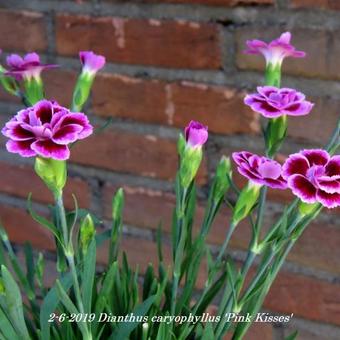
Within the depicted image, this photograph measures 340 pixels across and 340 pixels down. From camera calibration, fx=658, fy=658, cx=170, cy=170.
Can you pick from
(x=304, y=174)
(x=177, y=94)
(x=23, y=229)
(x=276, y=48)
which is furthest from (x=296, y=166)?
(x=23, y=229)

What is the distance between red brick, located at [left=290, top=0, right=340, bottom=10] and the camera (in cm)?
63

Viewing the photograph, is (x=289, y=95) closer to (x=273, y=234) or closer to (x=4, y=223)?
(x=273, y=234)

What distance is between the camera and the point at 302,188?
0.41 m

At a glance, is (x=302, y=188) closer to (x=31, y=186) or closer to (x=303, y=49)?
(x=303, y=49)

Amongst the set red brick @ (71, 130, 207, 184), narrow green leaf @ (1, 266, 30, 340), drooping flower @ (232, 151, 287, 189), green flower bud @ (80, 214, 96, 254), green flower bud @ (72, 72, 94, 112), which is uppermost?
green flower bud @ (72, 72, 94, 112)

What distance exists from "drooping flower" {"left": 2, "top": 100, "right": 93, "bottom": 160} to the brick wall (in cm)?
32

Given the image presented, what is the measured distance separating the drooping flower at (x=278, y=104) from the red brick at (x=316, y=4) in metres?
0.21

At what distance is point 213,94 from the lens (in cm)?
71

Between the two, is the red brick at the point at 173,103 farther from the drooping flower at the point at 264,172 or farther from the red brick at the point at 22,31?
the drooping flower at the point at 264,172

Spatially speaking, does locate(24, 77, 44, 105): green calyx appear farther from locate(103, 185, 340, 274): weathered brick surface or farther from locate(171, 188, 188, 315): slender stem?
locate(103, 185, 340, 274): weathered brick surface

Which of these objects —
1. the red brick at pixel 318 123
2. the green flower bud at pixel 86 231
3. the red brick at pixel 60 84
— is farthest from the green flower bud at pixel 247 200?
the red brick at pixel 60 84

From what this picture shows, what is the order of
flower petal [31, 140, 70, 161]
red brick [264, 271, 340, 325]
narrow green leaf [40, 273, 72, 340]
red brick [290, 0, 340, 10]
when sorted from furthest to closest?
red brick [264, 271, 340, 325]
red brick [290, 0, 340, 10]
narrow green leaf [40, 273, 72, 340]
flower petal [31, 140, 70, 161]

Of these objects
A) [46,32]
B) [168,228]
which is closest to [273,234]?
[168,228]

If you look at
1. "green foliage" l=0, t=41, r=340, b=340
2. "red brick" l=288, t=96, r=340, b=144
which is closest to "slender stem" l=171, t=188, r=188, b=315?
"green foliage" l=0, t=41, r=340, b=340
